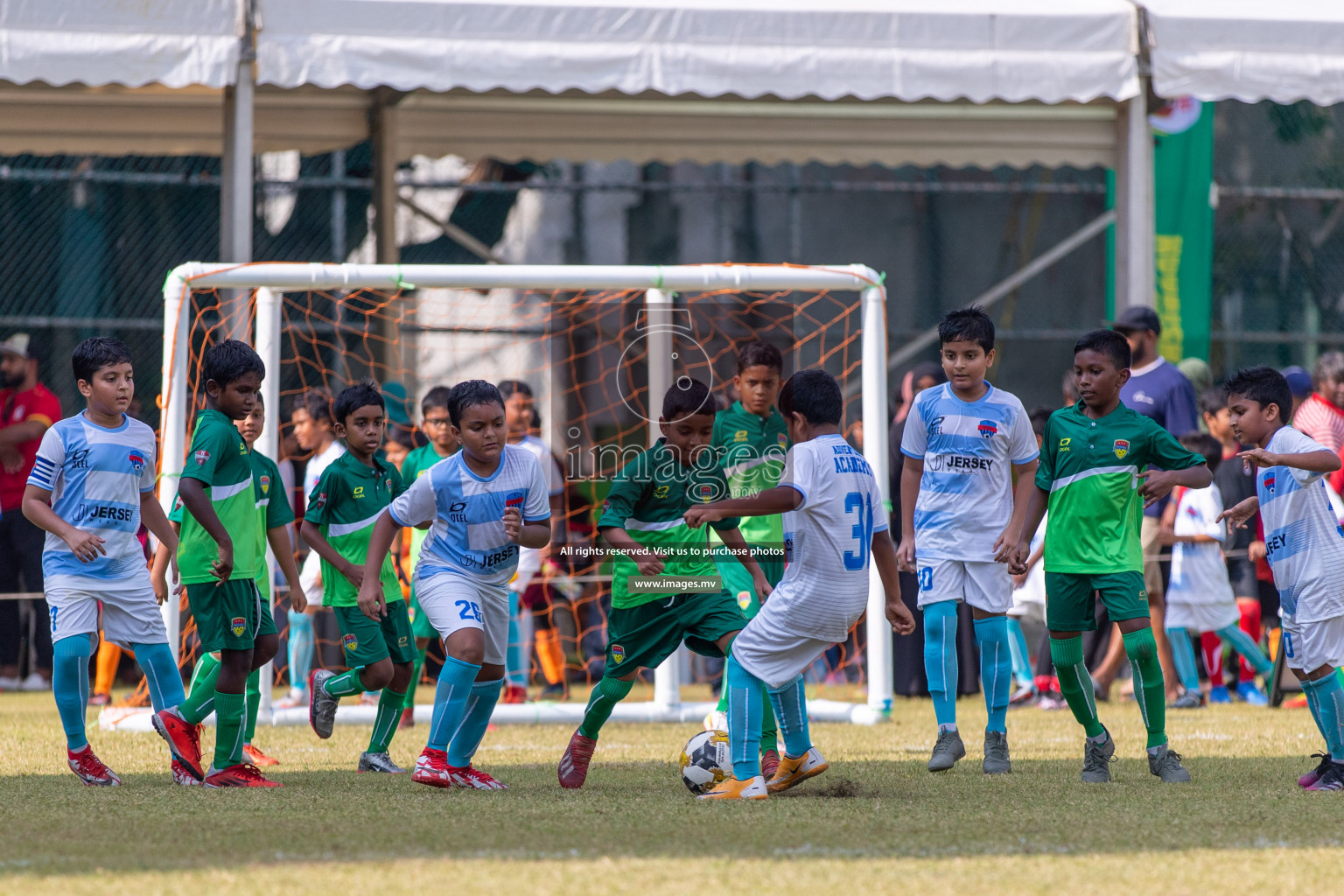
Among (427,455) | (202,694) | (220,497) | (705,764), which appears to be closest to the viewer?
(705,764)

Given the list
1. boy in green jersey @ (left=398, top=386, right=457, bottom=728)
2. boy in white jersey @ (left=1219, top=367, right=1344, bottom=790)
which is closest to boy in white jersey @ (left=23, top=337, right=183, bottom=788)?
boy in green jersey @ (left=398, top=386, right=457, bottom=728)

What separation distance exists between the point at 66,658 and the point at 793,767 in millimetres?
2616

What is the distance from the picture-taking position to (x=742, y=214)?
13.5 metres

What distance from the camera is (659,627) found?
5512mm

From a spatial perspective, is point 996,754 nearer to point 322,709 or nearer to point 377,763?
point 377,763

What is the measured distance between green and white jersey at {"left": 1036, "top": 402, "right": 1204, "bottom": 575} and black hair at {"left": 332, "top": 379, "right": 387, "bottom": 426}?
104 inches

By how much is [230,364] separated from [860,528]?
2.33m

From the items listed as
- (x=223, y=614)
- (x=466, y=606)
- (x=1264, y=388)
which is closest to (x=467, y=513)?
(x=466, y=606)

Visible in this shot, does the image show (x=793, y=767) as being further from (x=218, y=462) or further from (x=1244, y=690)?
(x=1244, y=690)

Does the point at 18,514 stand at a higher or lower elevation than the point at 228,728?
higher

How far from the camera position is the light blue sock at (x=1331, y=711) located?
5266mm

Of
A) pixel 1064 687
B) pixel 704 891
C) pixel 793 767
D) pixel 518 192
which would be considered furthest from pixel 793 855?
pixel 518 192

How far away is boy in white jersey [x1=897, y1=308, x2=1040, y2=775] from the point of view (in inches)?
234

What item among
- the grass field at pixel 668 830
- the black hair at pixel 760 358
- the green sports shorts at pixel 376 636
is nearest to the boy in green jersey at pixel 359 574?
the green sports shorts at pixel 376 636
